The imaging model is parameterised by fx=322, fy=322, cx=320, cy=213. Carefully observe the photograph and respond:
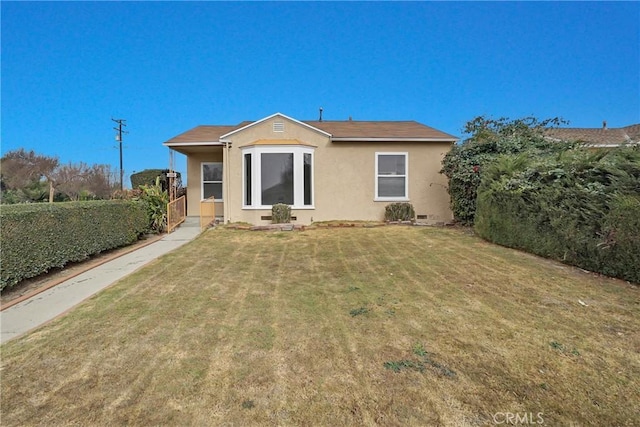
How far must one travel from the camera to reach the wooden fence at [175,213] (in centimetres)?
1139

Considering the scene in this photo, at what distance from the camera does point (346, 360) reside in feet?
10.3

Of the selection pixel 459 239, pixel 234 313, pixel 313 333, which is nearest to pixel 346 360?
pixel 313 333

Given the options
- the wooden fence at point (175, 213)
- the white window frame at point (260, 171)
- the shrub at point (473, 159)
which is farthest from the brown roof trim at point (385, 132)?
the wooden fence at point (175, 213)

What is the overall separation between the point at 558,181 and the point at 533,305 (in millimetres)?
3596

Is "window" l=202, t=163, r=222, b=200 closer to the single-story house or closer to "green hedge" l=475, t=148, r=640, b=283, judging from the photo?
"green hedge" l=475, t=148, r=640, b=283

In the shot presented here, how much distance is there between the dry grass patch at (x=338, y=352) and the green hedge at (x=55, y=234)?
169 cm

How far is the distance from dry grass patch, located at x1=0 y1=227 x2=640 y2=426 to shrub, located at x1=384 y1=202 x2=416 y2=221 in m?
6.59

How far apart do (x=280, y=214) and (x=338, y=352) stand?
28.7ft

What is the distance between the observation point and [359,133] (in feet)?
43.5

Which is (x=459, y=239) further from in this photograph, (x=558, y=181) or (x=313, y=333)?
(x=313, y=333)

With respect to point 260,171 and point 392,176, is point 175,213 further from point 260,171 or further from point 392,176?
point 392,176

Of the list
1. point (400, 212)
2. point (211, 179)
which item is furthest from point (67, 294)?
point (400, 212)

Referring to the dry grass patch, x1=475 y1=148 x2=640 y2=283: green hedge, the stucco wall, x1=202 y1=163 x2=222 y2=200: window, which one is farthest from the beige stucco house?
the dry grass patch

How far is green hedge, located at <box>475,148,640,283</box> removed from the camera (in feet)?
17.1
